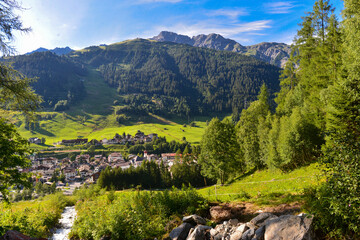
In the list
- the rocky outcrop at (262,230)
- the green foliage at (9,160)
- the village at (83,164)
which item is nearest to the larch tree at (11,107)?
the green foliage at (9,160)

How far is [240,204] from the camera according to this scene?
13.4 meters

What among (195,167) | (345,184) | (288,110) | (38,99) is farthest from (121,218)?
(195,167)

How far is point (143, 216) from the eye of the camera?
13.5 meters

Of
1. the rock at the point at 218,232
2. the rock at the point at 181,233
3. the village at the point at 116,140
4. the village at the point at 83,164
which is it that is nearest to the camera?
the rock at the point at 218,232

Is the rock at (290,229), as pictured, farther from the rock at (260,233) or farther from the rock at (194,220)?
the rock at (194,220)

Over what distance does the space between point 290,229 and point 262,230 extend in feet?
4.29

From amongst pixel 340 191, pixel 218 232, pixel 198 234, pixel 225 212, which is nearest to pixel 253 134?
pixel 225 212

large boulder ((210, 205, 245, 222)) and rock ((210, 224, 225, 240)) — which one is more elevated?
rock ((210, 224, 225, 240))

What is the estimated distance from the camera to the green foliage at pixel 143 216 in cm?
1259

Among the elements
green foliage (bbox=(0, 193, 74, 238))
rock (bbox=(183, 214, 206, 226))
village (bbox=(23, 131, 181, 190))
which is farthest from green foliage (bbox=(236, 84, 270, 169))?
village (bbox=(23, 131, 181, 190))

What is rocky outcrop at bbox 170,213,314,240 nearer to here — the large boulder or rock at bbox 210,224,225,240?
rock at bbox 210,224,225,240

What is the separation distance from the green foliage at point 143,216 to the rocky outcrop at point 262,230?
87.2 inches

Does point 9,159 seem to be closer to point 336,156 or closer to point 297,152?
point 336,156

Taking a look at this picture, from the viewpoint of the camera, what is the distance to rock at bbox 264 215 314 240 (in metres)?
7.49
